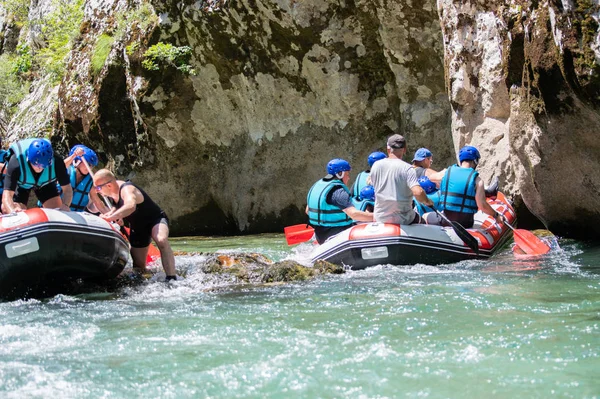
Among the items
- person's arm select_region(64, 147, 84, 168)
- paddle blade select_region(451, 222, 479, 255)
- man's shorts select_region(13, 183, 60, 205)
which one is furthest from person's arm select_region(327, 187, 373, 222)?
man's shorts select_region(13, 183, 60, 205)

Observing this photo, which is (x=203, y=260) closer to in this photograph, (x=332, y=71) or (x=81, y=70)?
(x=332, y=71)

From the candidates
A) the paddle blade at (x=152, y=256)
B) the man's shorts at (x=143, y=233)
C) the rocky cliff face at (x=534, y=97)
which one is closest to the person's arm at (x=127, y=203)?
the man's shorts at (x=143, y=233)

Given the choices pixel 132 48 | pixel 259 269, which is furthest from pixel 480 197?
pixel 132 48

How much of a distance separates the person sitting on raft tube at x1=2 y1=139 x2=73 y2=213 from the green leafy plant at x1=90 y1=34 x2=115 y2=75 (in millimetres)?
8565

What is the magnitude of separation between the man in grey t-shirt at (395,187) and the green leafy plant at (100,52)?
9.08 m

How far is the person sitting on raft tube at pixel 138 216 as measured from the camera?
739cm

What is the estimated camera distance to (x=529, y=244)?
9.23m

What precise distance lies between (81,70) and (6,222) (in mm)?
10321

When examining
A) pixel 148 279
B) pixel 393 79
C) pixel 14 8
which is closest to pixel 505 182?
pixel 393 79

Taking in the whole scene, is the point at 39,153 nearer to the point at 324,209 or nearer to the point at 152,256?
the point at 152,256

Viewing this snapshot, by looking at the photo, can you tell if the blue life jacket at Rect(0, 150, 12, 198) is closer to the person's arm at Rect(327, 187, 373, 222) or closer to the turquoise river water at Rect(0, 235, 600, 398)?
the turquoise river water at Rect(0, 235, 600, 398)

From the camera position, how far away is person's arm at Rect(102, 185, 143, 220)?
7316 mm

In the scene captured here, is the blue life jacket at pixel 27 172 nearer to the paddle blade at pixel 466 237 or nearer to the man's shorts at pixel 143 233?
the man's shorts at pixel 143 233

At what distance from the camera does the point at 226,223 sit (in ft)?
53.3
